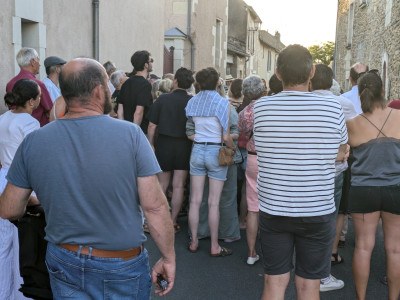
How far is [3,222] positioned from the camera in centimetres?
354

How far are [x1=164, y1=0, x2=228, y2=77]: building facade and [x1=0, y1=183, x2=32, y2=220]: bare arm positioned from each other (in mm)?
16910

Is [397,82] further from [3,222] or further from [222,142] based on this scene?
[3,222]

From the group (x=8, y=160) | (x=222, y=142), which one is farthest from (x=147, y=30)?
(x=8, y=160)

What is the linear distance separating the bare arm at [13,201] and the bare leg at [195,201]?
10.3ft

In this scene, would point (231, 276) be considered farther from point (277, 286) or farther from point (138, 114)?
point (138, 114)

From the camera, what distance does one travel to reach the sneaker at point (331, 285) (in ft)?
14.6

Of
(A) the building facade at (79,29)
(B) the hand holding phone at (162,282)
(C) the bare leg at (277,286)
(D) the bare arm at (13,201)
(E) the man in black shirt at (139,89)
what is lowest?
(C) the bare leg at (277,286)

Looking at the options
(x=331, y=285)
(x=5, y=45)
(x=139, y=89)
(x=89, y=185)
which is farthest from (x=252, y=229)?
(x=5, y=45)

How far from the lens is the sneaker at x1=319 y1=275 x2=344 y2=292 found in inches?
175

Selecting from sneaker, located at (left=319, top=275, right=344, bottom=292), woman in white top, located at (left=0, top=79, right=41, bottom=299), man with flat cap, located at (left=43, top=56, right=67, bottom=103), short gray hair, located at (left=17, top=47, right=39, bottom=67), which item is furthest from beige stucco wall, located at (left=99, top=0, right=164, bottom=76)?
sneaker, located at (left=319, top=275, right=344, bottom=292)

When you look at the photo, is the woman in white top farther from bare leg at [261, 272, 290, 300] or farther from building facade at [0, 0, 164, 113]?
building facade at [0, 0, 164, 113]

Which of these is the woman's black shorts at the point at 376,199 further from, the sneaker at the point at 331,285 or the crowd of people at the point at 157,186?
the sneaker at the point at 331,285

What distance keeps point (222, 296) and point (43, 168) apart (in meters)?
2.59

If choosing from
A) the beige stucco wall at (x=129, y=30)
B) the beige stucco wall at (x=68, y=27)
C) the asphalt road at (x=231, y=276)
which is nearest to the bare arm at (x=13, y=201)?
the asphalt road at (x=231, y=276)
